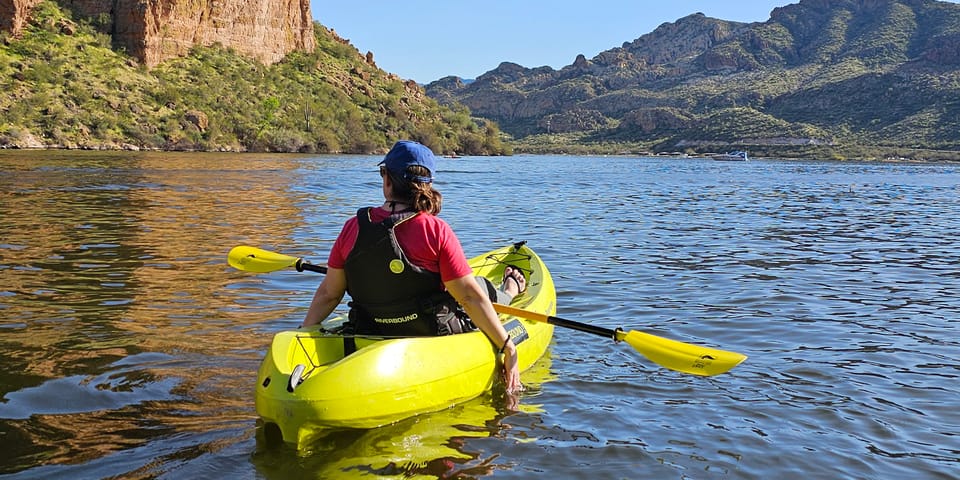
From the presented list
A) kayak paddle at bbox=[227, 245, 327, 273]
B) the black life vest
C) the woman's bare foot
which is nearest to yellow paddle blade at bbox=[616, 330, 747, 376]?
the black life vest

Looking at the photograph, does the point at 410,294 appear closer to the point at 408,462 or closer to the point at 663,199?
the point at 408,462

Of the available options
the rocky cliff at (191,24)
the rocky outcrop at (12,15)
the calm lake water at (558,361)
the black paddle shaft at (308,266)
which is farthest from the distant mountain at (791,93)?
the black paddle shaft at (308,266)

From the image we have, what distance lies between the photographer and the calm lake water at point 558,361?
14.2 feet

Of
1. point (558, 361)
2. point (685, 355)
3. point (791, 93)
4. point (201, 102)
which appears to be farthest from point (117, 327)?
point (791, 93)

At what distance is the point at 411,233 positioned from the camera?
468cm

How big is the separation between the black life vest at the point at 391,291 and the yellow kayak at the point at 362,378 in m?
0.12

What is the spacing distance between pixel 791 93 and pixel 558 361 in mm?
111172

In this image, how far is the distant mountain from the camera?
88000mm

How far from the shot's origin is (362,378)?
4.43 metres

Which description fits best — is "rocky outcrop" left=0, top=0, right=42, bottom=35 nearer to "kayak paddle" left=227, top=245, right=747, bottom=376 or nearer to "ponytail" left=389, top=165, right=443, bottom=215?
"kayak paddle" left=227, top=245, right=747, bottom=376

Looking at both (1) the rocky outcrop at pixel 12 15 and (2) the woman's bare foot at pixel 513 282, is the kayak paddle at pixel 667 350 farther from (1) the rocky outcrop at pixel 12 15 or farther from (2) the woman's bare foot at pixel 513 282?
(1) the rocky outcrop at pixel 12 15

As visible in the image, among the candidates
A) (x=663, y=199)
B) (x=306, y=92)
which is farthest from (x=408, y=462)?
(x=306, y=92)

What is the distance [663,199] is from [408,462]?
2223 cm

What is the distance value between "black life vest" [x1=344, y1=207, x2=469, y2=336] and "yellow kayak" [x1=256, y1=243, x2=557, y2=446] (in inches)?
4.9
